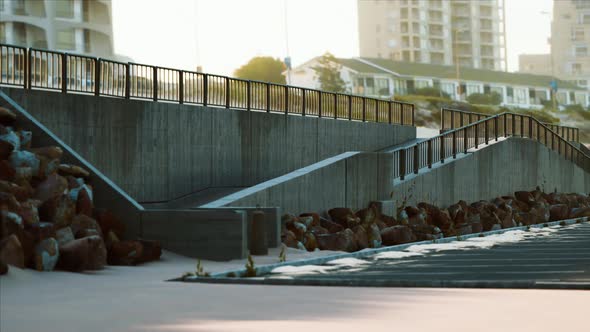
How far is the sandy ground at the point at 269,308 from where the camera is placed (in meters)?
9.85

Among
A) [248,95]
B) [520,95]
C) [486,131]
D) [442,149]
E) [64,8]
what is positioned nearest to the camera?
[248,95]

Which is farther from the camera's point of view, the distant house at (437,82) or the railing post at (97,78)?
the distant house at (437,82)

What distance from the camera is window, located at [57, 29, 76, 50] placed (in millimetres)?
99125

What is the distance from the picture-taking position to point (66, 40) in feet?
328

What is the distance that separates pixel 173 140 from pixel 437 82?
127m

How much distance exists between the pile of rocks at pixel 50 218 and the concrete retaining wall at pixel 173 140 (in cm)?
311

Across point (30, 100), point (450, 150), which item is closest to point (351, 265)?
point (30, 100)

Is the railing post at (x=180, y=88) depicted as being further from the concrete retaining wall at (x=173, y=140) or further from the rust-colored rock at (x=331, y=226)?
the rust-colored rock at (x=331, y=226)

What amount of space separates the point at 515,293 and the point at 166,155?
14.3m

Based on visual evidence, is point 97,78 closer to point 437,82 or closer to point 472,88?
point 437,82

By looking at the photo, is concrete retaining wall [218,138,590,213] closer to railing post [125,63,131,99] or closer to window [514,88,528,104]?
railing post [125,63,131,99]

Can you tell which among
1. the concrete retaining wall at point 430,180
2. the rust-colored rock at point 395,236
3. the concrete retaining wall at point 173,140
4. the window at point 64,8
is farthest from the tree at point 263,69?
the rust-colored rock at point 395,236

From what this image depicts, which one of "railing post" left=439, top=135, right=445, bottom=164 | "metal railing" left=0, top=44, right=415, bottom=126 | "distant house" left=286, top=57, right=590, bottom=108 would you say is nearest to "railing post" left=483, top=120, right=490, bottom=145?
"railing post" left=439, top=135, right=445, bottom=164

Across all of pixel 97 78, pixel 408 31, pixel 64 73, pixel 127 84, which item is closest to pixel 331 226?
pixel 127 84
